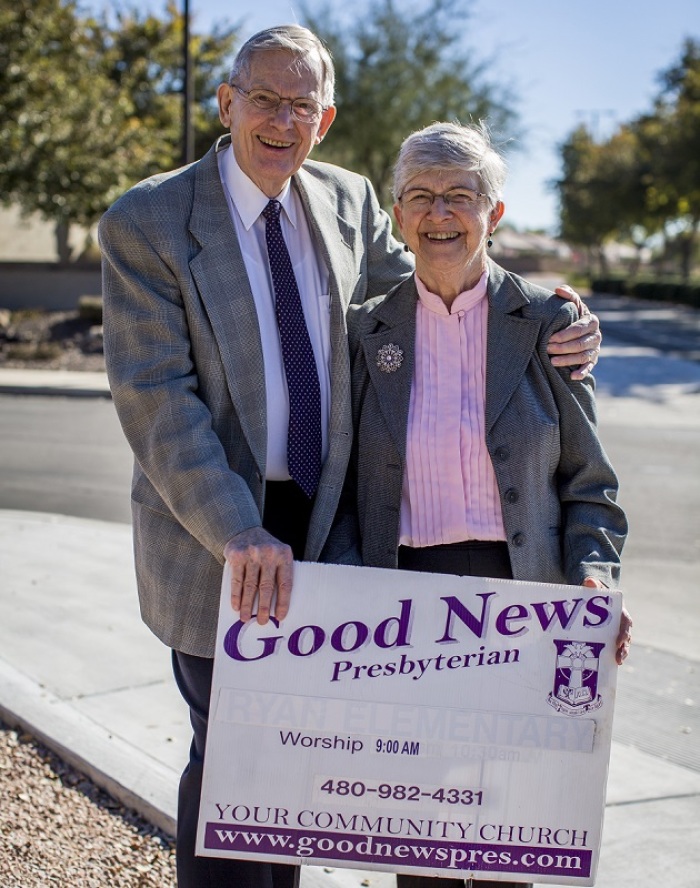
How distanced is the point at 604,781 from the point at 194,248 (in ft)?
4.49

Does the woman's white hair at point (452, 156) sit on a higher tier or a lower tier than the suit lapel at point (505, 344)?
higher

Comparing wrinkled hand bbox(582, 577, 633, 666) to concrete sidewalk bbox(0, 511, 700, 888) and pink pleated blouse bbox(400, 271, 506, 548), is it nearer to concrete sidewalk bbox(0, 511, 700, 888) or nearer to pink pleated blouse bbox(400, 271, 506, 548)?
pink pleated blouse bbox(400, 271, 506, 548)

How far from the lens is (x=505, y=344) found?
8.11 ft

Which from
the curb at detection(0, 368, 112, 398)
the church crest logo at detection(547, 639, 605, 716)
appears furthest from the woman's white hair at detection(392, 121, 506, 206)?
the curb at detection(0, 368, 112, 398)

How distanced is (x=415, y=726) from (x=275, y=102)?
1321 millimetres

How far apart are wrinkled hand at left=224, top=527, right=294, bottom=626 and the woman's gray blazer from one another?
389 millimetres

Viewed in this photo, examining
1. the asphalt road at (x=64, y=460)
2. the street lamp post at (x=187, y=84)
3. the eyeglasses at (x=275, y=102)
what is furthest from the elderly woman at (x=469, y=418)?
the street lamp post at (x=187, y=84)

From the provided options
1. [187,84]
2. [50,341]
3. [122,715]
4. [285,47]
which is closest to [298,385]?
[285,47]

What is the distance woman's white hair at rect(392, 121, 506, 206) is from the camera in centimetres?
238

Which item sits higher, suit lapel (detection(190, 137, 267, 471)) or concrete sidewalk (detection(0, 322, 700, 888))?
suit lapel (detection(190, 137, 267, 471))

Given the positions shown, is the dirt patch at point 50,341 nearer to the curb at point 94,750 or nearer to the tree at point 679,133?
the curb at point 94,750

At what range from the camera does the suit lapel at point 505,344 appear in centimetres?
244

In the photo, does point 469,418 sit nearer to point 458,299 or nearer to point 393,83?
point 458,299

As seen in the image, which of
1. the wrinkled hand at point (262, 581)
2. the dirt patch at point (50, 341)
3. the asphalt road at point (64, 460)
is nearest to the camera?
the wrinkled hand at point (262, 581)
